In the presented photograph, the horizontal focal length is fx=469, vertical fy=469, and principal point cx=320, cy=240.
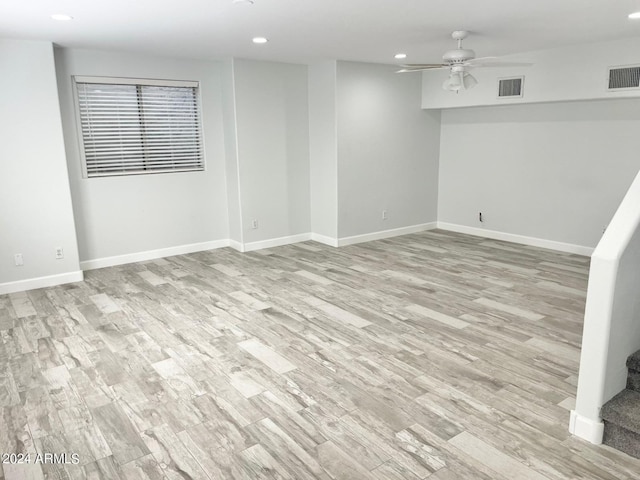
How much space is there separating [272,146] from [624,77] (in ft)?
13.4

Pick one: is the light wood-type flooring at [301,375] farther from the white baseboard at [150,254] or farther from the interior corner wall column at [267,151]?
the interior corner wall column at [267,151]

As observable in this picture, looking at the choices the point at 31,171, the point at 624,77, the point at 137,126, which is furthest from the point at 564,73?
the point at 31,171

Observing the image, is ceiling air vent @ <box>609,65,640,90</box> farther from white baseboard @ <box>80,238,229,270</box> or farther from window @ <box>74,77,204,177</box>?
white baseboard @ <box>80,238,229,270</box>

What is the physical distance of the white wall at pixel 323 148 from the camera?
244 inches

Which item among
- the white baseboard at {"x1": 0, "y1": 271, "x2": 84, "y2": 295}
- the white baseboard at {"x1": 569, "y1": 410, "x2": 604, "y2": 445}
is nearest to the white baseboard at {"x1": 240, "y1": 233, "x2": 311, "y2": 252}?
the white baseboard at {"x1": 0, "y1": 271, "x2": 84, "y2": 295}

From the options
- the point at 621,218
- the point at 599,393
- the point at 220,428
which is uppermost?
the point at 621,218

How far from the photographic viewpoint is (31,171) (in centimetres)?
469

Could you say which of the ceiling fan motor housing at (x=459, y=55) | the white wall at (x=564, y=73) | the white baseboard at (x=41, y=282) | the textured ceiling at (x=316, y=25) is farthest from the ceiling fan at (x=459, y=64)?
the white baseboard at (x=41, y=282)

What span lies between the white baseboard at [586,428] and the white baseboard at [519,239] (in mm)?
3912

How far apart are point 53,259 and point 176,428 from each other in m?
3.29

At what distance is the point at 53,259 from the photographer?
4.97m

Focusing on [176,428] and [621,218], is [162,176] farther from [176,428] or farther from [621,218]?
[621,218]

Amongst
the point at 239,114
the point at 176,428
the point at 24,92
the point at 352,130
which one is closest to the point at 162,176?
the point at 239,114

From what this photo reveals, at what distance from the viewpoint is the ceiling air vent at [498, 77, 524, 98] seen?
574cm
